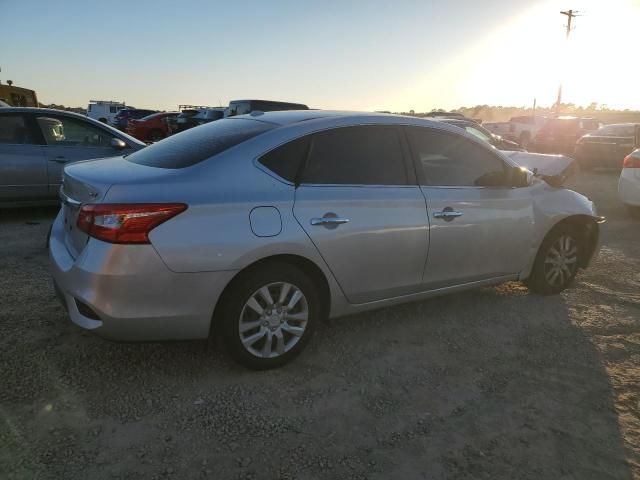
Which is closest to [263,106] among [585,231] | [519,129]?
[585,231]

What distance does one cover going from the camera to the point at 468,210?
390 cm

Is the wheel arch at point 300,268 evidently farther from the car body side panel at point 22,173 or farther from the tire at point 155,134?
the tire at point 155,134

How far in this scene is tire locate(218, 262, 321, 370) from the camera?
298 centimetres

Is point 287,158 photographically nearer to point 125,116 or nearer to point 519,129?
point 519,129

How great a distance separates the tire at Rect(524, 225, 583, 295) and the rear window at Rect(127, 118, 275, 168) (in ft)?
8.99

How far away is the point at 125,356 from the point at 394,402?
1.72 metres

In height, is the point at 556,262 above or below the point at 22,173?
below

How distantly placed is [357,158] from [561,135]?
18.0 meters

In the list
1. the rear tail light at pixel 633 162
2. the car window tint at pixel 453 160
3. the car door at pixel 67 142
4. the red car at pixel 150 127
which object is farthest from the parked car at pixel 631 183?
the red car at pixel 150 127

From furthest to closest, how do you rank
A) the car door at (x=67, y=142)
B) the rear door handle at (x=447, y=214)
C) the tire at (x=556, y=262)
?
1. the car door at (x=67, y=142)
2. the tire at (x=556, y=262)
3. the rear door handle at (x=447, y=214)

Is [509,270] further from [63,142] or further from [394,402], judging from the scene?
[63,142]

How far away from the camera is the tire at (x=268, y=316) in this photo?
298 centimetres

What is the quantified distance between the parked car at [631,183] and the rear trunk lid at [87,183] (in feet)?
26.3

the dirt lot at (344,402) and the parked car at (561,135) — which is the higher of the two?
the parked car at (561,135)
